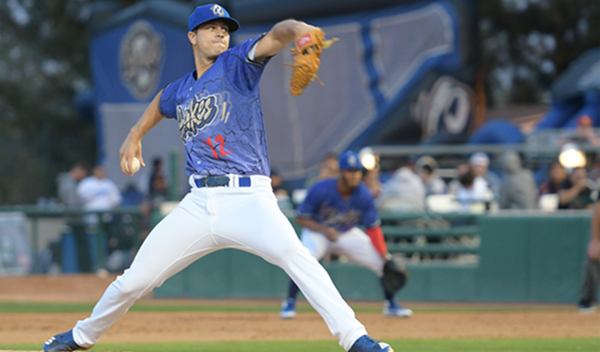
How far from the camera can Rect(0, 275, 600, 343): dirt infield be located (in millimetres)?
7188

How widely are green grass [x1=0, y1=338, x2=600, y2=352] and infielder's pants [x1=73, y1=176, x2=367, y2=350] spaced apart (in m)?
1.62

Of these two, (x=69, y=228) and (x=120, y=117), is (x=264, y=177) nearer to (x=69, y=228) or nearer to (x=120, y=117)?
(x=69, y=228)

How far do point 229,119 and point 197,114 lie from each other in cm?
22

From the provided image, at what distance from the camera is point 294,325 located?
7.98m

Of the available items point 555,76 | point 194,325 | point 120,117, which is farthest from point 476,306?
point 555,76

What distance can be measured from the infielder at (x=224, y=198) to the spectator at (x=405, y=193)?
20.9 feet

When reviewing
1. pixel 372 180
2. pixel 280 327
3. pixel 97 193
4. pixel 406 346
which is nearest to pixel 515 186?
pixel 372 180

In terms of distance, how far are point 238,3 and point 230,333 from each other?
8521 millimetres

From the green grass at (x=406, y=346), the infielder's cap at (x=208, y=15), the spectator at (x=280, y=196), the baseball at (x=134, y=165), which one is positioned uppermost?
the infielder's cap at (x=208, y=15)

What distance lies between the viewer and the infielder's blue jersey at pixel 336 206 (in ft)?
27.2

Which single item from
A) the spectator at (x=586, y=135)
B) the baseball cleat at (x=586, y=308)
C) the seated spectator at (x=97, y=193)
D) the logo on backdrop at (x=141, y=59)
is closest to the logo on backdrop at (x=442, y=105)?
the spectator at (x=586, y=135)

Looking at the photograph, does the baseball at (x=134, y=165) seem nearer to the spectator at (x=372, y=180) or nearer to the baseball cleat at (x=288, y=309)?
the baseball cleat at (x=288, y=309)

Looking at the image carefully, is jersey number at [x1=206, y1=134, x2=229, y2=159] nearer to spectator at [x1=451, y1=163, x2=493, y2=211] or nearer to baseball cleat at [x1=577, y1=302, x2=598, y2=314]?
baseball cleat at [x1=577, y1=302, x2=598, y2=314]

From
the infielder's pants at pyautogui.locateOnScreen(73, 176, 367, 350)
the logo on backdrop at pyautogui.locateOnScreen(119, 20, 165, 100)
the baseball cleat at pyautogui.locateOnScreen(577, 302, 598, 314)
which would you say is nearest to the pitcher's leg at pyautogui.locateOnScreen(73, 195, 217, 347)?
the infielder's pants at pyautogui.locateOnScreen(73, 176, 367, 350)
